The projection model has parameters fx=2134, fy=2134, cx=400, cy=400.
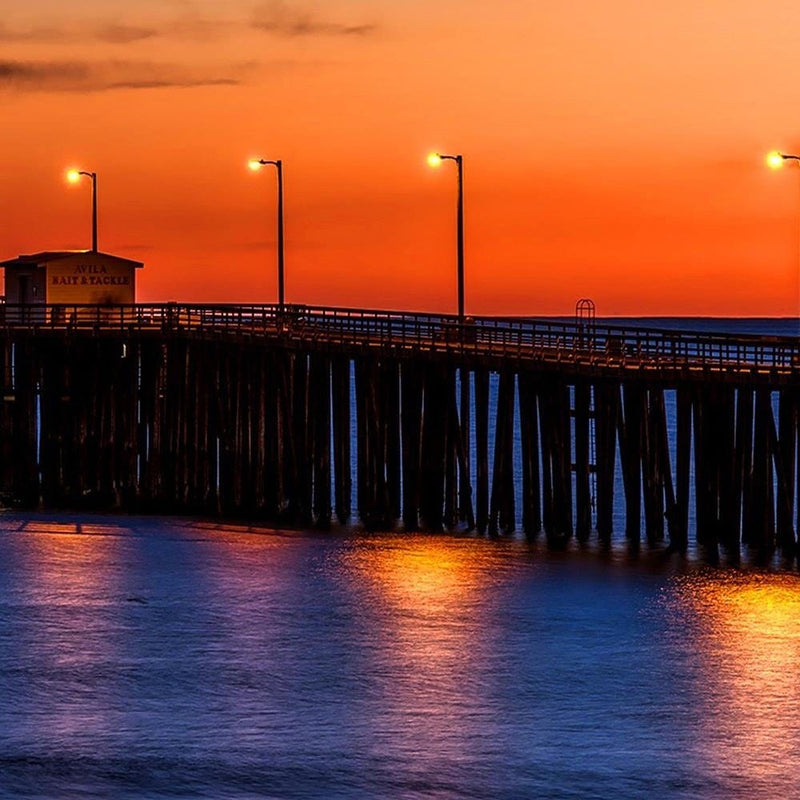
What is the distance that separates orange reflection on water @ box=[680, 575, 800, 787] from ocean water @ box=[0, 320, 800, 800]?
64 mm

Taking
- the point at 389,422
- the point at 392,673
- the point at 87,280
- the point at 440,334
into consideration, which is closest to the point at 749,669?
the point at 392,673

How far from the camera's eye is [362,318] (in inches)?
2301

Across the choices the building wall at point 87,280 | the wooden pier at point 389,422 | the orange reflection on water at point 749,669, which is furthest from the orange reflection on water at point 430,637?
the building wall at point 87,280

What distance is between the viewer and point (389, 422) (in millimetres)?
56562

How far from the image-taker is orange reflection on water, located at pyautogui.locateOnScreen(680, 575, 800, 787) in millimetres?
28438

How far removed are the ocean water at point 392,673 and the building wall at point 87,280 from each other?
69.7 ft

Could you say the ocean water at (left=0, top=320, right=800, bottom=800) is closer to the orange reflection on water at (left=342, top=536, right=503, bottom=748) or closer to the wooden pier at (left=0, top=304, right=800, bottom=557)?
the orange reflection on water at (left=342, top=536, right=503, bottom=748)

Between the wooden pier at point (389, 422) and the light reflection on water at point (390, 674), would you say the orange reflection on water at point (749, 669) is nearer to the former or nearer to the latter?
the light reflection on water at point (390, 674)

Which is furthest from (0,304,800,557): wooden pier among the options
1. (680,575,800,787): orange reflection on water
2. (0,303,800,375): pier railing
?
(680,575,800,787): orange reflection on water

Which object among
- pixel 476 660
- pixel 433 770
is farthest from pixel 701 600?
pixel 433 770

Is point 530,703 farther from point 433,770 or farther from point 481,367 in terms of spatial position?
point 481,367

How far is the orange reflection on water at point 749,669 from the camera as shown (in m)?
28.4

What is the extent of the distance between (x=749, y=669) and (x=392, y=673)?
575 cm

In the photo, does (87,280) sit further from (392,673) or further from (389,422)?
(392,673)
